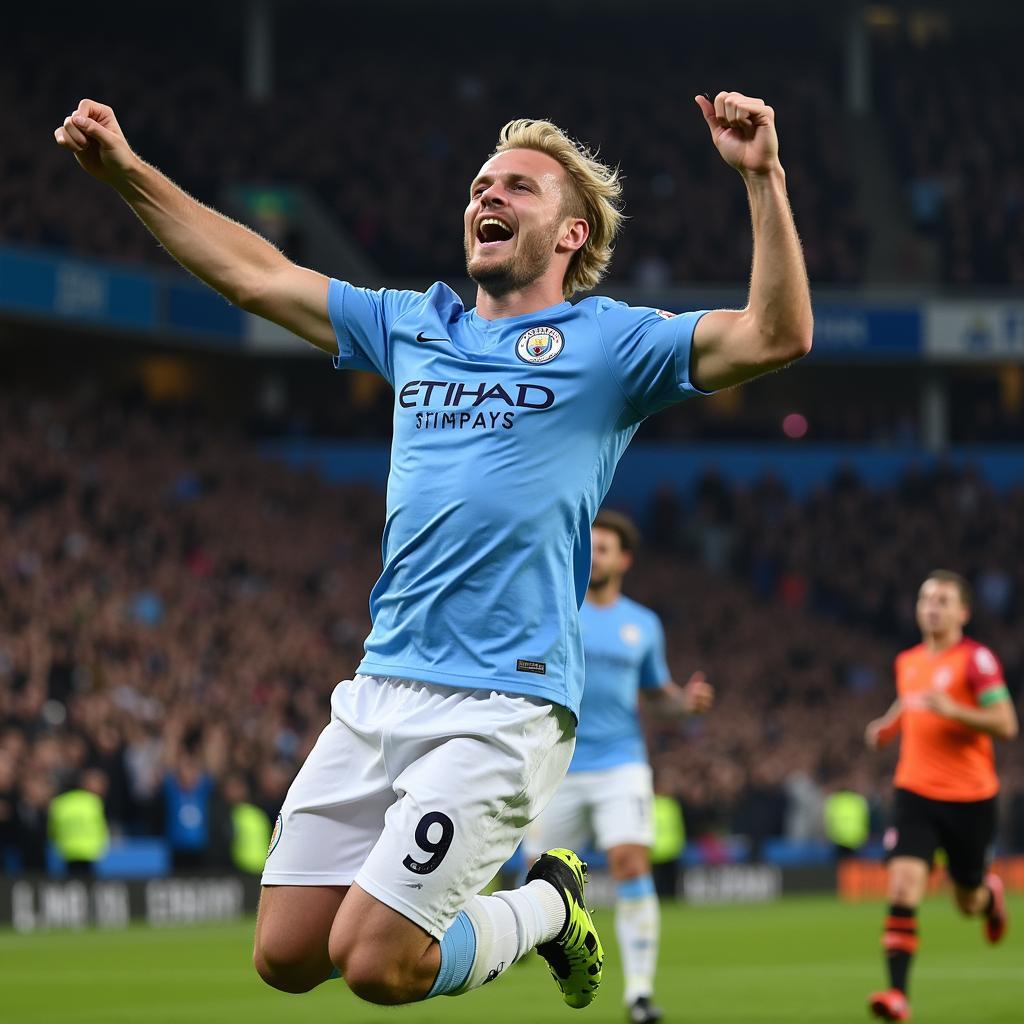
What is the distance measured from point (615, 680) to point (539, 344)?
5658 mm

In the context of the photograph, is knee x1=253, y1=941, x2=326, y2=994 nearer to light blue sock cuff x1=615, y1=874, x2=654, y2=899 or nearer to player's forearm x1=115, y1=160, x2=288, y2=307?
player's forearm x1=115, y1=160, x2=288, y2=307

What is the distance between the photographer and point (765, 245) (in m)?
4.95

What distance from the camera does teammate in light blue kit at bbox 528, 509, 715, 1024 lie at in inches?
404

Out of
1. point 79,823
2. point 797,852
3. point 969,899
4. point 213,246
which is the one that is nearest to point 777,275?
point 213,246

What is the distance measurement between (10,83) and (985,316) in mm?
17000

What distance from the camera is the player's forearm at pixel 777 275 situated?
4.93m

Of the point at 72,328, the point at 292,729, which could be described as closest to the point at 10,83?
the point at 72,328

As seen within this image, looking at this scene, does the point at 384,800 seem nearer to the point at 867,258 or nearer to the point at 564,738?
the point at 564,738

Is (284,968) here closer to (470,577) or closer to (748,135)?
(470,577)

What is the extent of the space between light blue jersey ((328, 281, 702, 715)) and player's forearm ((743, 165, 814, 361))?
34cm

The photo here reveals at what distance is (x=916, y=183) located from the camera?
38.5 m

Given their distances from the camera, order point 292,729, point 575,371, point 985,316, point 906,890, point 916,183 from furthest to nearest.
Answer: point 916,183
point 985,316
point 292,729
point 906,890
point 575,371

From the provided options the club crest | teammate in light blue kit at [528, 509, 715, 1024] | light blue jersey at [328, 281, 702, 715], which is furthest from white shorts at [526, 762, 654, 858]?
the club crest

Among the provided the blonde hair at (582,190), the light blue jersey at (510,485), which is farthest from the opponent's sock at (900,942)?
the blonde hair at (582,190)
